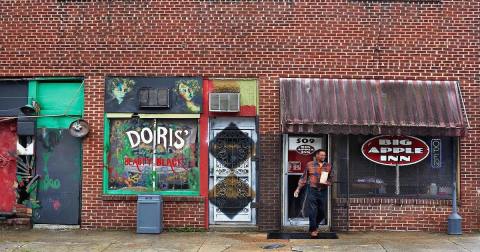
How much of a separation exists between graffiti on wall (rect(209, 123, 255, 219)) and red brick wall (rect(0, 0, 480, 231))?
0.37m

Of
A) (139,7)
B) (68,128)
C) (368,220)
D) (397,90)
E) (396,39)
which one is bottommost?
(368,220)

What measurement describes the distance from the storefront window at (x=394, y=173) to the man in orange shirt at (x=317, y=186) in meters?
0.70

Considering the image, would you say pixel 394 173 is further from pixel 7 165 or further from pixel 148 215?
pixel 7 165

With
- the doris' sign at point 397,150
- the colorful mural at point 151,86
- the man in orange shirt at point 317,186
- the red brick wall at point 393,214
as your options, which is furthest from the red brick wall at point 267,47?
the red brick wall at point 393,214

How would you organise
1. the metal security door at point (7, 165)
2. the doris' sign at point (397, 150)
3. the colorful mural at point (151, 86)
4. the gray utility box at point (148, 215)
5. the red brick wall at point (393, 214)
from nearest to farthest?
the gray utility box at point (148, 215), the red brick wall at point (393, 214), the doris' sign at point (397, 150), the colorful mural at point (151, 86), the metal security door at point (7, 165)

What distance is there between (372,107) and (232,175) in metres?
3.22

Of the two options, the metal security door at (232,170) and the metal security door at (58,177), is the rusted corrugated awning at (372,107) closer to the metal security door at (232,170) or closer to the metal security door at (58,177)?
the metal security door at (232,170)

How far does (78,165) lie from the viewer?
11.2 metres

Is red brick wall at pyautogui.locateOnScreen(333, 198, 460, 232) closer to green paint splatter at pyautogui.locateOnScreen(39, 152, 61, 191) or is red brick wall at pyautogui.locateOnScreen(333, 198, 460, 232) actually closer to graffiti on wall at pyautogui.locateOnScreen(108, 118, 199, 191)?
graffiti on wall at pyautogui.locateOnScreen(108, 118, 199, 191)

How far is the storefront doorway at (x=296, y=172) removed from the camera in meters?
11.0

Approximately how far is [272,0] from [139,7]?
285 cm

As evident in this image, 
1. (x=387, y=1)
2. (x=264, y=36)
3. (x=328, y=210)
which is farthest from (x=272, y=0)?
(x=328, y=210)

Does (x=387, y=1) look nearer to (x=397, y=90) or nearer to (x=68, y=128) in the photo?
(x=397, y=90)

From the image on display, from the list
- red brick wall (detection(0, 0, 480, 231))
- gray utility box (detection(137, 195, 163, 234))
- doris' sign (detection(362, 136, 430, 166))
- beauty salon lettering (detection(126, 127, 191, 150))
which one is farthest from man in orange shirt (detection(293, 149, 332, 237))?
gray utility box (detection(137, 195, 163, 234))
